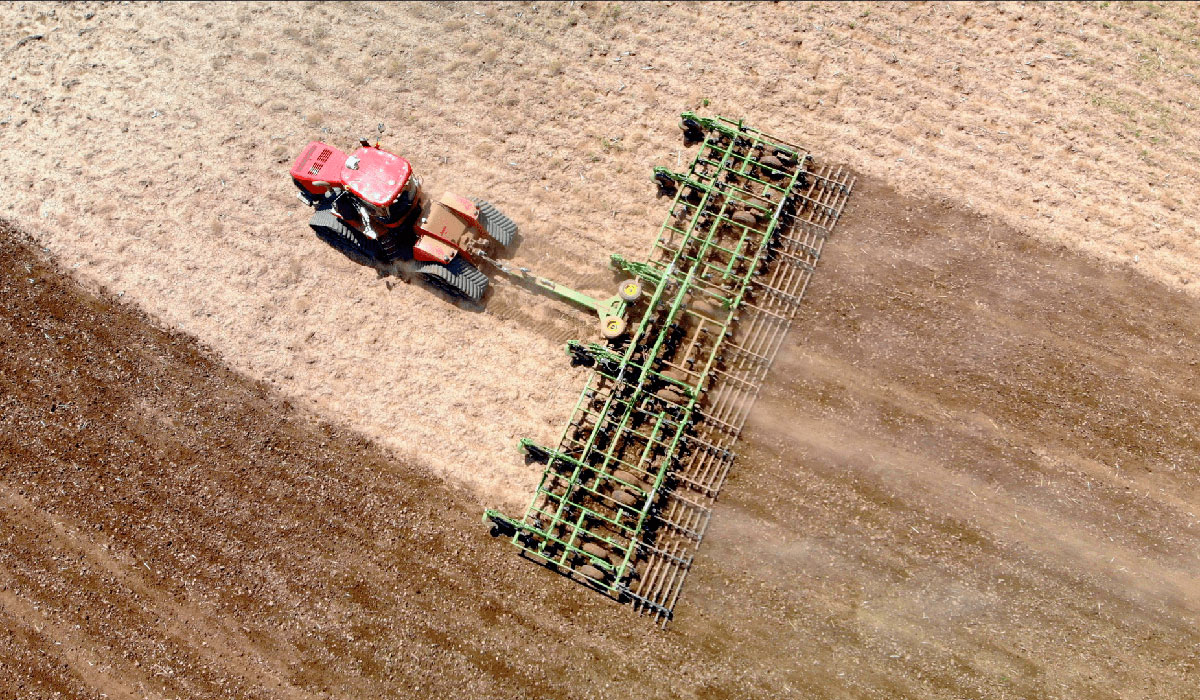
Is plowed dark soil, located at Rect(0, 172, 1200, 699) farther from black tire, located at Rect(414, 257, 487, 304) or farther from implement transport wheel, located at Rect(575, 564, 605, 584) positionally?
black tire, located at Rect(414, 257, 487, 304)

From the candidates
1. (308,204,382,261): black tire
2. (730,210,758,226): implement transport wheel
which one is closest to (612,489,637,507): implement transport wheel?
(730,210,758,226): implement transport wheel

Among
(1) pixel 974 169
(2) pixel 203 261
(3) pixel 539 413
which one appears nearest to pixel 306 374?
(2) pixel 203 261

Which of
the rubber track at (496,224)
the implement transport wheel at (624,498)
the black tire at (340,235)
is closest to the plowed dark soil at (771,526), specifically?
the implement transport wheel at (624,498)

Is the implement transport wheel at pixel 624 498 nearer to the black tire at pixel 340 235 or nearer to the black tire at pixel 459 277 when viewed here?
the black tire at pixel 459 277

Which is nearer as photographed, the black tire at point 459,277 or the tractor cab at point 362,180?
the tractor cab at point 362,180

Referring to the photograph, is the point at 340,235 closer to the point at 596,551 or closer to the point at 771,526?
the point at 596,551

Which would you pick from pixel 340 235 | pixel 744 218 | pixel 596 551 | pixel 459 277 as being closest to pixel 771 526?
pixel 596 551

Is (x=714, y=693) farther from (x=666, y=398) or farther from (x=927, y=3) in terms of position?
(x=927, y=3)
